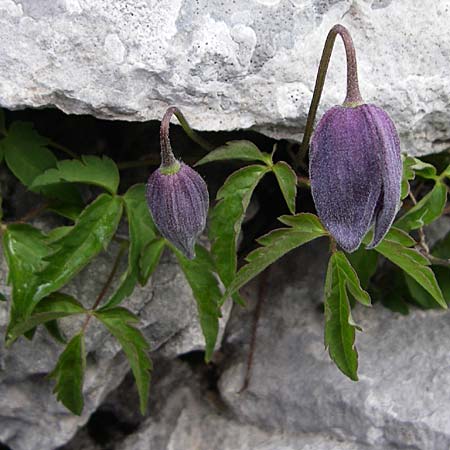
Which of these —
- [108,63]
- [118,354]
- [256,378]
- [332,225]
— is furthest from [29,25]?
[256,378]

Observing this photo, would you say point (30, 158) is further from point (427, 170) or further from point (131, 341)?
point (427, 170)

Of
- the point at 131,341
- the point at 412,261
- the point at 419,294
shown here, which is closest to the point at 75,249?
the point at 131,341

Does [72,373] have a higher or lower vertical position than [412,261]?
lower

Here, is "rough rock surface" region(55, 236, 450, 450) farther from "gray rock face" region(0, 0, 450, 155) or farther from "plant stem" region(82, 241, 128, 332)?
"gray rock face" region(0, 0, 450, 155)

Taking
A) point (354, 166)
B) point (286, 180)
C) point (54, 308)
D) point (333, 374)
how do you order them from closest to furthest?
point (354, 166) < point (286, 180) < point (54, 308) < point (333, 374)

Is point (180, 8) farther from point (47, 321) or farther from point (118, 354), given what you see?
point (118, 354)

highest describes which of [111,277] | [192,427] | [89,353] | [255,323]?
[111,277]

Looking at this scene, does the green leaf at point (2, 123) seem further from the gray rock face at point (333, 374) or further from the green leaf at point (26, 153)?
the gray rock face at point (333, 374)
